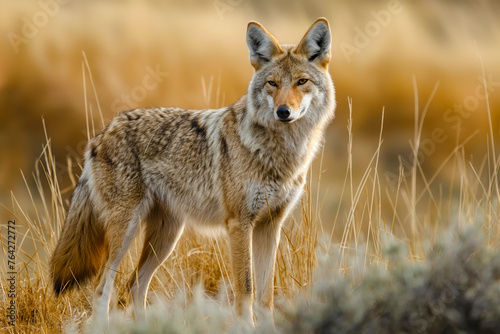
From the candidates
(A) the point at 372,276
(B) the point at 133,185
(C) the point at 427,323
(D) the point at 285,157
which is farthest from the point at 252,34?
(C) the point at 427,323

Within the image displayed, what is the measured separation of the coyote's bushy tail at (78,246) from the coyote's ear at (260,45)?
5.10 feet

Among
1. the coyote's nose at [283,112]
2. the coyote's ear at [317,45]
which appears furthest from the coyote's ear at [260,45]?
the coyote's nose at [283,112]

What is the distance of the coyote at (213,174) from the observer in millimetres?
3537

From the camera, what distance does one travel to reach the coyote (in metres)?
3.54

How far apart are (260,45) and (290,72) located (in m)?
0.32

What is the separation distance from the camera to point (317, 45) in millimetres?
3637

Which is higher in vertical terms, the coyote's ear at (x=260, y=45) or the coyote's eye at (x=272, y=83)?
the coyote's ear at (x=260, y=45)

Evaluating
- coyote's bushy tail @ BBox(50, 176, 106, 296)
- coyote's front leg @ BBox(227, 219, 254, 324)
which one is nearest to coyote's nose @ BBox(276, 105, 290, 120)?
coyote's front leg @ BBox(227, 219, 254, 324)

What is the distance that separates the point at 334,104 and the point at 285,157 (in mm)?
497
